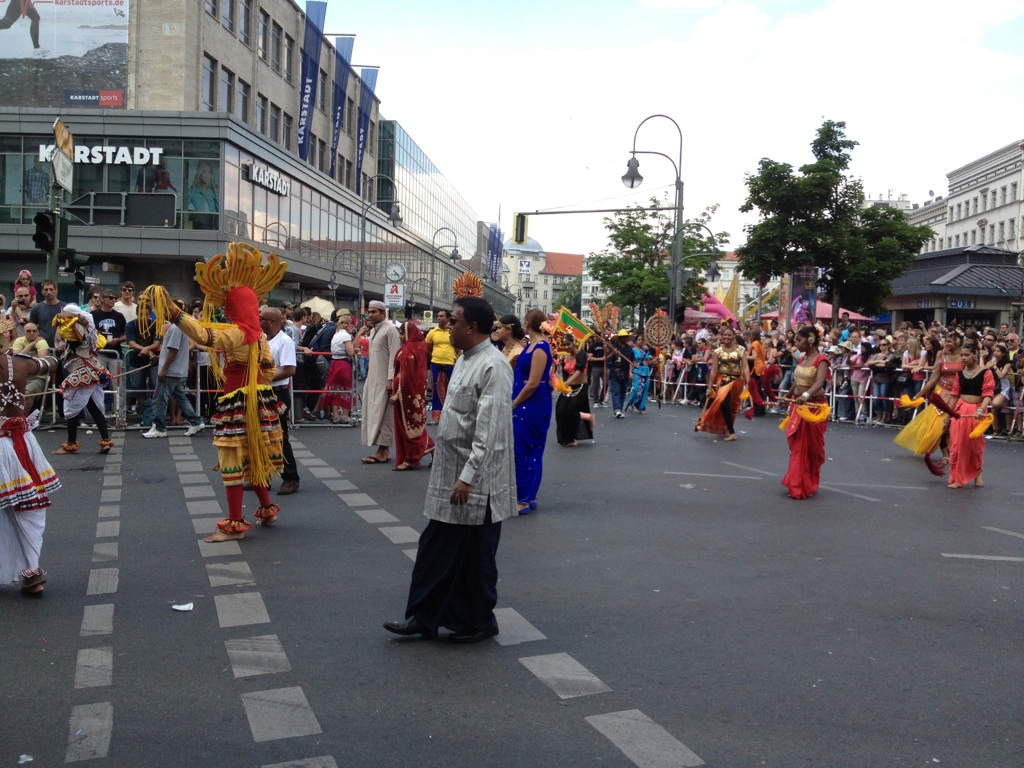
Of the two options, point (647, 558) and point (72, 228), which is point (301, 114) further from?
point (647, 558)

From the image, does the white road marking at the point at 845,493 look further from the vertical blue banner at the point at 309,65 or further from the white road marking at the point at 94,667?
the vertical blue banner at the point at 309,65

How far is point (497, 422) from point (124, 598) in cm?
257

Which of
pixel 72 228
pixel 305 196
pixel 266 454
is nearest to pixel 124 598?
pixel 266 454

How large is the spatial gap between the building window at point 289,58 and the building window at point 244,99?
5074 millimetres

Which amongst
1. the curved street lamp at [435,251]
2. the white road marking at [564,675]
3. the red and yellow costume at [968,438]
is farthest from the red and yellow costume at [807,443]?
the curved street lamp at [435,251]

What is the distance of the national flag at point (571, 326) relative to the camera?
17.3m

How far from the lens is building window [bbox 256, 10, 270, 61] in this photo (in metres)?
43.1

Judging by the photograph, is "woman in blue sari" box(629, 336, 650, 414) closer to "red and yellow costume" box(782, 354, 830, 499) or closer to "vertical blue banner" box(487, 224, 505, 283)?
"red and yellow costume" box(782, 354, 830, 499)

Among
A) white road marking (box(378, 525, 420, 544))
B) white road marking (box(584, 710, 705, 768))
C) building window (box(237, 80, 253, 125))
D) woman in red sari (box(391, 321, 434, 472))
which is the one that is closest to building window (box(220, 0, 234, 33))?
building window (box(237, 80, 253, 125))

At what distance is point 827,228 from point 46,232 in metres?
39.8

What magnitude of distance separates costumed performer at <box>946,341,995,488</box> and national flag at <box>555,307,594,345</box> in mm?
6439

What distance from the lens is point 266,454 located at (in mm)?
7934

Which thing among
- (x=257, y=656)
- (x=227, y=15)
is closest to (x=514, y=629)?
(x=257, y=656)

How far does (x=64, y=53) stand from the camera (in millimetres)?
35969
